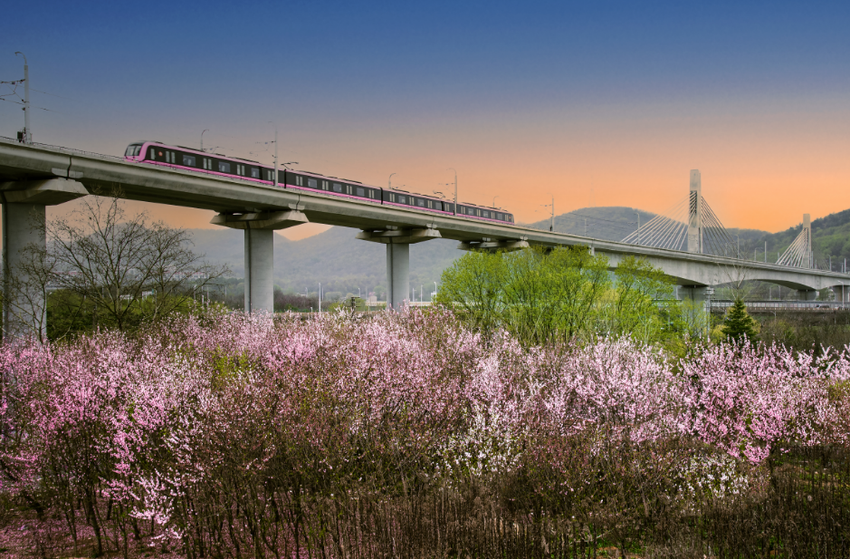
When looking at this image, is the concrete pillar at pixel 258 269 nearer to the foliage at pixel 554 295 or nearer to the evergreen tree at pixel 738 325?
the foliage at pixel 554 295

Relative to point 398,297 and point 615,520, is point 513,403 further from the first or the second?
point 398,297

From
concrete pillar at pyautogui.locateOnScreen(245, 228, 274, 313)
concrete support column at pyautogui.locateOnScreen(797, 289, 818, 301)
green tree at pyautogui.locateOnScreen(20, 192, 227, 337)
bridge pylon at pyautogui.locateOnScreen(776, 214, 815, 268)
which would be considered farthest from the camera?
concrete support column at pyautogui.locateOnScreen(797, 289, 818, 301)

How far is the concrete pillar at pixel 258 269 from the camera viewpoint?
126 feet

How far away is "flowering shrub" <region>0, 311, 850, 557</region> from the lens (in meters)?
8.05

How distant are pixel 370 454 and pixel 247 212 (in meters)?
32.4

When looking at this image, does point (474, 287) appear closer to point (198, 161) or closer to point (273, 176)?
point (273, 176)

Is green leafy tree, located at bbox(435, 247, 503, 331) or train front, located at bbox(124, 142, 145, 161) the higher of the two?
train front, located at bbox(124, 142, 145, 161)

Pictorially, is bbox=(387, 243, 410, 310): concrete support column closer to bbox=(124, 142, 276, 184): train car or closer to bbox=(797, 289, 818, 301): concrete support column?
bbox=(124, 142, 276, 184): train car

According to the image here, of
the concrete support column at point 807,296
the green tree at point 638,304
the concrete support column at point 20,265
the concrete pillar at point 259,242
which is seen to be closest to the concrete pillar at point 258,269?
the concrete pillar at point 259,242

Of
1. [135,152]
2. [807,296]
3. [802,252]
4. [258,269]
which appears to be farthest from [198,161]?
[807,296]

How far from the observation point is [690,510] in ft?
29.2

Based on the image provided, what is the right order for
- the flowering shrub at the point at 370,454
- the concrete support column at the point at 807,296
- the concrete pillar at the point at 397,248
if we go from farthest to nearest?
the concrete support column at the point at 807,296, the concrete pillar at the point at 397,248, the flowering shrub at the point at 370,454

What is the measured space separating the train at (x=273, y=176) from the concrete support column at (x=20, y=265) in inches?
217

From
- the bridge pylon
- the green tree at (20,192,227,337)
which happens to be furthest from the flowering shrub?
the bridge pylon
